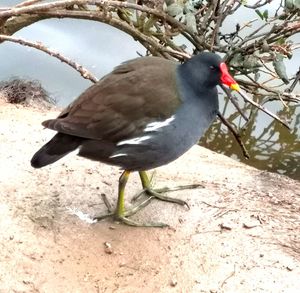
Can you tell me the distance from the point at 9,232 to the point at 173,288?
0.85 meters

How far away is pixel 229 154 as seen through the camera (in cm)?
605

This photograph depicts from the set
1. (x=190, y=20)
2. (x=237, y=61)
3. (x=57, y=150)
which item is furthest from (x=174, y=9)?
(x=57, y=150)

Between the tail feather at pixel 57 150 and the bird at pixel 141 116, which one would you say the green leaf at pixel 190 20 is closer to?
the bird at pixel 141 116

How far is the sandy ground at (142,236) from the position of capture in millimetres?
3418

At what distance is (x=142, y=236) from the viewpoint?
3748 mm

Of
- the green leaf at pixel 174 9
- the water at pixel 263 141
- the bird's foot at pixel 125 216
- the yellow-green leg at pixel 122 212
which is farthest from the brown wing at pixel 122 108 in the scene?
the water at pixel 263 141

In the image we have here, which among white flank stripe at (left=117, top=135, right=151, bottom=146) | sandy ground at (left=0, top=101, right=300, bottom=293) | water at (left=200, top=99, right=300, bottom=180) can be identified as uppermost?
white flank stripe at (left=117, top=135, right=151, bottom=146)

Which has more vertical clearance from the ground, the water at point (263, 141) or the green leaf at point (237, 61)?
the green leaf at point (237, 61)

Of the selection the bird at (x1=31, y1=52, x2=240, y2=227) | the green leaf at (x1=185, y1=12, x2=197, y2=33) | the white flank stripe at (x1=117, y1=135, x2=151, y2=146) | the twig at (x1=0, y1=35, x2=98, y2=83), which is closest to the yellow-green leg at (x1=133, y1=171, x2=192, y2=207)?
the bird at (x1=31, y1=52, x2=240, y2=227)

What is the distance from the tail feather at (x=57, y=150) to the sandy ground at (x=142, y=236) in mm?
362

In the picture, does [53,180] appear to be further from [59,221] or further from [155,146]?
[155,146]

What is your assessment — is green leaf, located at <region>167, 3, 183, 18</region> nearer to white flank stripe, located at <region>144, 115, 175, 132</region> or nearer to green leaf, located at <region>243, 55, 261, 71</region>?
green leaf, located at <region>243, 55, 261, 71</region>

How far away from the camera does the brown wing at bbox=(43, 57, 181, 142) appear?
346 centimetres

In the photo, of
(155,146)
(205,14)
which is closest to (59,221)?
(155,146)
